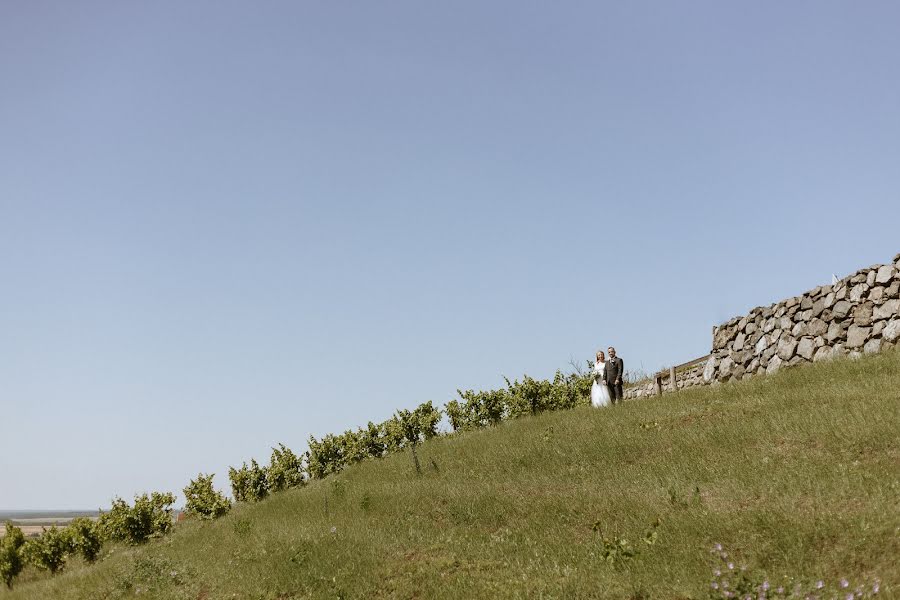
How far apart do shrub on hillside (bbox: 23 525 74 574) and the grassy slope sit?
1.94 m

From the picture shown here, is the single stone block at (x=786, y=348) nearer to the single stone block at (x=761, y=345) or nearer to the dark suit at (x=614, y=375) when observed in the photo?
the single stone block at (x=761, y=345)

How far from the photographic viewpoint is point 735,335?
25031 mm

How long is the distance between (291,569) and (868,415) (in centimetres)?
1177

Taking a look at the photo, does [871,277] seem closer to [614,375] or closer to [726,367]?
[726,367]

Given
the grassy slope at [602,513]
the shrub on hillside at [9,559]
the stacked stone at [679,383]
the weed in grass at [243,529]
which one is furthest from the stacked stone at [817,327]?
the shrub on hillside at [9,559]

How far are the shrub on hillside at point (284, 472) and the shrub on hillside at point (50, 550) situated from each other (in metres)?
8.37

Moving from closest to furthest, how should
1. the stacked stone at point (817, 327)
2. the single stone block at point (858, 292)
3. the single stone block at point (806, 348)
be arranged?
the stacked stone at point (817, 327) < the single stone block at point (858, 292) < the single stone block at point (806, 348)

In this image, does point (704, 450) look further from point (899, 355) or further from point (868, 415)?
point (899, 355)

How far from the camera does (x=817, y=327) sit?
21219mm

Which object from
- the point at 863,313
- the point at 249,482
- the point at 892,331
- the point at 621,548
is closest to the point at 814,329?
the point at 863,313

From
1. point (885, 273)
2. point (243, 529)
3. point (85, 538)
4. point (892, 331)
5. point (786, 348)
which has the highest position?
point (885, 273)

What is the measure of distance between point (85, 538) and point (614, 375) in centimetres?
1764

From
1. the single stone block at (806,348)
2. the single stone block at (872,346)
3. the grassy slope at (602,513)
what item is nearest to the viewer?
the grassy slope at (602,513)

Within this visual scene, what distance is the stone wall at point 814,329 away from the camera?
1942 cm
